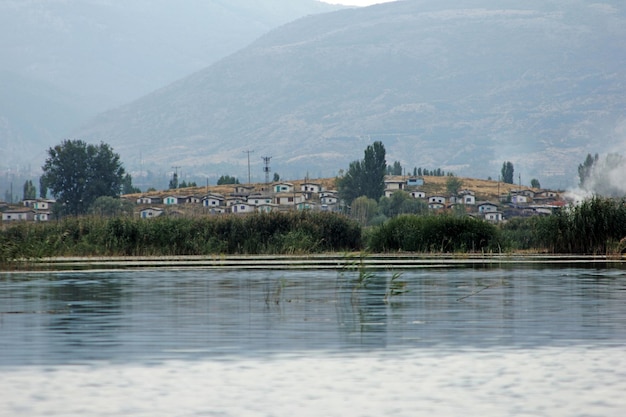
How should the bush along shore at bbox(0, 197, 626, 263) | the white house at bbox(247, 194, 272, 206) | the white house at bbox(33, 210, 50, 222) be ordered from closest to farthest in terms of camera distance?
the bush along shore at bbox(0, 197, 626, 263), the white house at bbox(247, 194, 272, 206), the white house at bbox(33, 210, 50, 222)

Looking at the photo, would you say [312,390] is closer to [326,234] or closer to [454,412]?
[454,412]

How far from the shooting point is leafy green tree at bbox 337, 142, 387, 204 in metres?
168

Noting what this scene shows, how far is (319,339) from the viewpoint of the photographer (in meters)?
16.3

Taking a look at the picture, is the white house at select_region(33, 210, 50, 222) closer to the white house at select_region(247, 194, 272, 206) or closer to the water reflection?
the white house at select_region(247, 194, 272, 206)

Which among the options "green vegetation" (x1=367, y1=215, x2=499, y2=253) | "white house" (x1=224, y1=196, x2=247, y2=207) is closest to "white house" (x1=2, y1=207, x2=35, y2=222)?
"white house" (x1=224, y1=196, x2=247, y2=207)

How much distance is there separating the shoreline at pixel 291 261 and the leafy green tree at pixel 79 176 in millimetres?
129735

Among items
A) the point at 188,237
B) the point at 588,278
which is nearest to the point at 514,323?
the point at 588,278

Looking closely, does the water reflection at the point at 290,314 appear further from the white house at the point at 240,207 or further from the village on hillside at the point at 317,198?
the village on hillside at the point at 317,198

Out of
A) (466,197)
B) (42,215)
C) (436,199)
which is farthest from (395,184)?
(42,215)

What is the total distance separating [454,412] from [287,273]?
2167cm

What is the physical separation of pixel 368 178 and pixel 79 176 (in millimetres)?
41448

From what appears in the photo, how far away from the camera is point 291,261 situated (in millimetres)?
38875

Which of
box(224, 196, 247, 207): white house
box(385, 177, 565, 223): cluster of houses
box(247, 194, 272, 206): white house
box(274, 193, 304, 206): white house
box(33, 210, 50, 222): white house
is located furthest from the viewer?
box(33, 210, 50, 222): white house

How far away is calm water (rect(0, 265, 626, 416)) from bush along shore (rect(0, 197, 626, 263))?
46.3 feet
